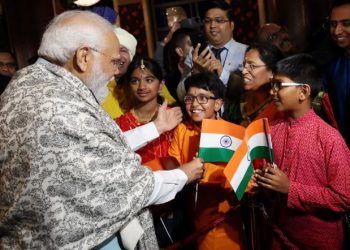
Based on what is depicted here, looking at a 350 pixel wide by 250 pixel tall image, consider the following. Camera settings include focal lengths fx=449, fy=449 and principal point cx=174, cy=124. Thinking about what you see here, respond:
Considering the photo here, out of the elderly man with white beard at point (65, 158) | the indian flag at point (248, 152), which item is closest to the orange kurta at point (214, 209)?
the indian flag at point (248, 152)

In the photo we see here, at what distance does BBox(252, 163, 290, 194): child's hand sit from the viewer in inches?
88.3

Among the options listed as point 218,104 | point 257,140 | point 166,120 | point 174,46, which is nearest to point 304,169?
point 257,140

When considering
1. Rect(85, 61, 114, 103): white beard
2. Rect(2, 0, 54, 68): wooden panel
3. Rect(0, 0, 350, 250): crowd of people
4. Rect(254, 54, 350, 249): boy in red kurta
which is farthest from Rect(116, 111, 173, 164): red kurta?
Rect(2, 0, 54, 68): wooden panel

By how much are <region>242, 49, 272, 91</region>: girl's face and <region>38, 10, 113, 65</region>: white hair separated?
1357 mm

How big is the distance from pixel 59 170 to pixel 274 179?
3.60 ft

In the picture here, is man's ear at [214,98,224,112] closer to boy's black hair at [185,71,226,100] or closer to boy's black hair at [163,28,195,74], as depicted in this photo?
boy's black hair at [185,71,226,100]

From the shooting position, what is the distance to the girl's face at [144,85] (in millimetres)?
3197

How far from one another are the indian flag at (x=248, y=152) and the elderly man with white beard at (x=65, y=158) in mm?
480

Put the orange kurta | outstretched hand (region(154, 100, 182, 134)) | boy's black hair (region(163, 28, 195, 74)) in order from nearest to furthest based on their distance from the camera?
1. the orange kurta
2. outstretched hand (region(154, 100, 182, 134))
3. boy's black hair (region(163, 28, 195, 74))

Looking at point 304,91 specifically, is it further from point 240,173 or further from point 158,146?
point 158,146

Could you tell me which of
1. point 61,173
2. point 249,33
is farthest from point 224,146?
point 249,33

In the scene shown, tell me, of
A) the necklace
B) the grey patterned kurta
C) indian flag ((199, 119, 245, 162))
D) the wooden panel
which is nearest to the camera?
the grey patterned kurta

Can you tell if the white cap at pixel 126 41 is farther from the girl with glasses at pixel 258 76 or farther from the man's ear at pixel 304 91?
the man's ear at pixel 304 91

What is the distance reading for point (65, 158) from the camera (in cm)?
166
